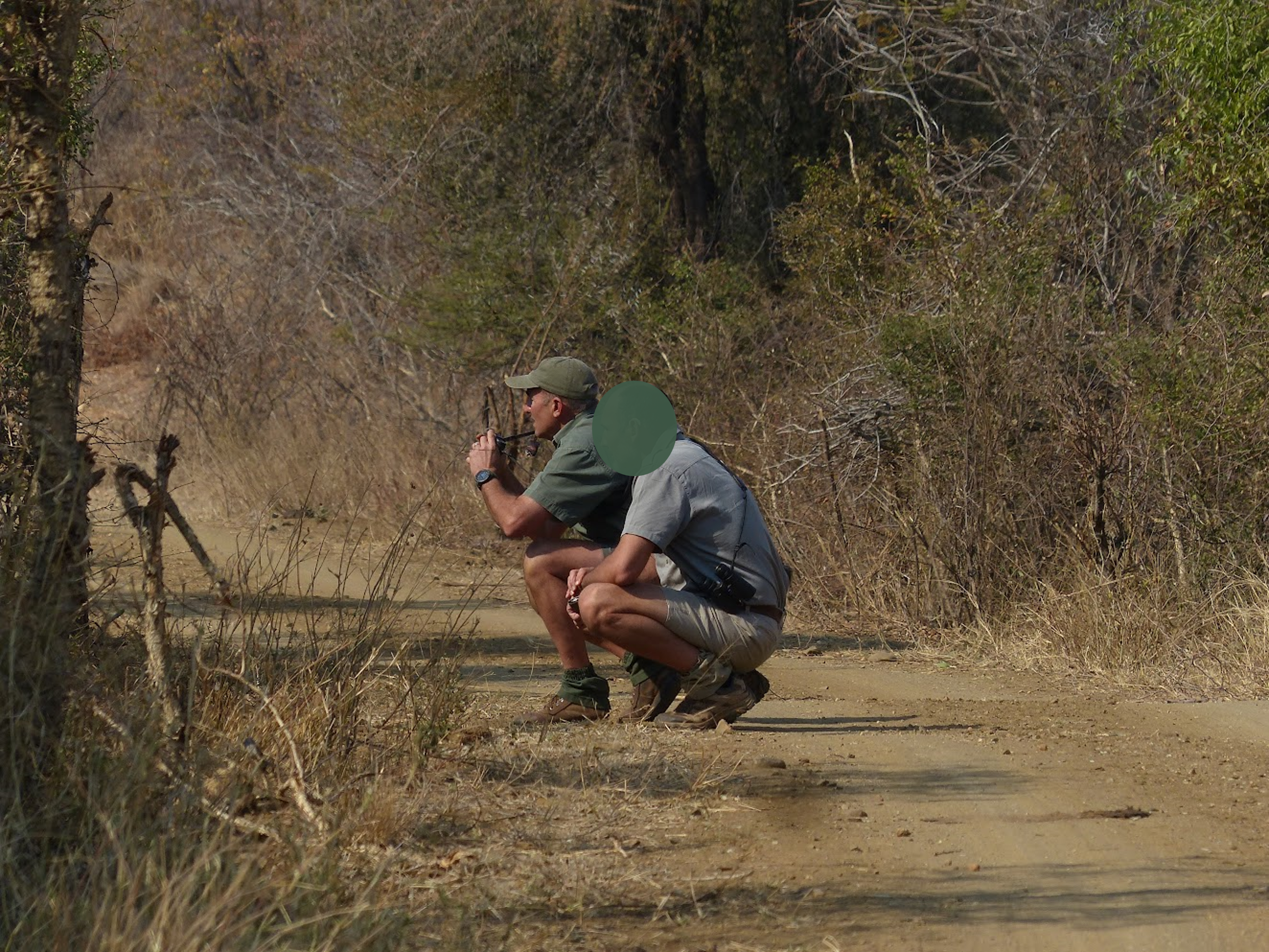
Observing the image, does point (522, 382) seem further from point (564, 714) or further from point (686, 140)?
point (686, 140)

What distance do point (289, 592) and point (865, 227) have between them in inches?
231

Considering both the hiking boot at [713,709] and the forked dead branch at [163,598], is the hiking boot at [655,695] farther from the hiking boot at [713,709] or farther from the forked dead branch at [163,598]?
the forked dead branch at [163,598]

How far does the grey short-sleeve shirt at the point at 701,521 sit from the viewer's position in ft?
20.8

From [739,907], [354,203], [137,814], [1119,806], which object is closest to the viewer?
[137,814]

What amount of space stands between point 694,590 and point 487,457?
0.98m

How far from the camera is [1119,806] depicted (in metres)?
5.50

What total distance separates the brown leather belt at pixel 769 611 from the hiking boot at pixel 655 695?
40 cm

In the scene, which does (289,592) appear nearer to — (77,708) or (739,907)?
(77,708)

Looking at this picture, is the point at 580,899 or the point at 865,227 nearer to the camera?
the point at 580,899

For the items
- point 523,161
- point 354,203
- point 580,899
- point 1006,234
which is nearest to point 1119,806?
point 580,899

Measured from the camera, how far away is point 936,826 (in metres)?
5.25

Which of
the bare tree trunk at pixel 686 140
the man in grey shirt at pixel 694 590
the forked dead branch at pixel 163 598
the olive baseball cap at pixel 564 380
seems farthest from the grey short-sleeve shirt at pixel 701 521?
the bare tree trunk at pixel 686 140

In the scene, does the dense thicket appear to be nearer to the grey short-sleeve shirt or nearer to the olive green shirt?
the grey short-sleeve shirt

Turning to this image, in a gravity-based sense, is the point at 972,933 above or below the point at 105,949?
below
